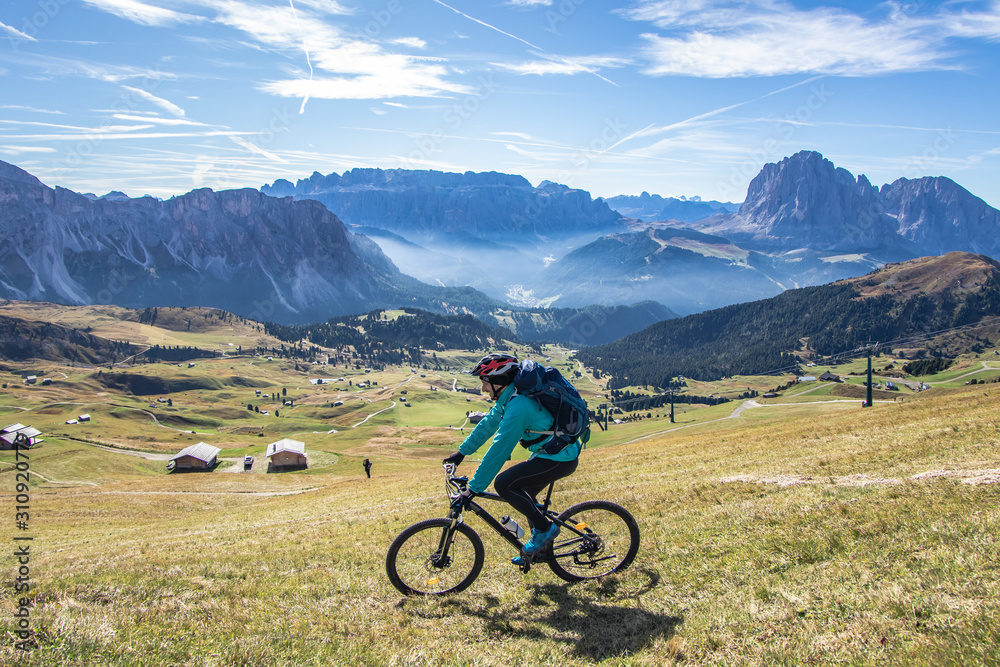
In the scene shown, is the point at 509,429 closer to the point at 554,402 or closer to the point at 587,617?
the point at 554,402

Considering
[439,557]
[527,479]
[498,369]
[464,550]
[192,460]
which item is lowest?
[192,460]

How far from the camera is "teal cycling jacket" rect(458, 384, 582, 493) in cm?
1012

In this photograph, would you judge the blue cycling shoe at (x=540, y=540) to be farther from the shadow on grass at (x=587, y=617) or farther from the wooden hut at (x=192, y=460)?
the wooden hut at (x=192, y=460)

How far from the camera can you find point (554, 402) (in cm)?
1027

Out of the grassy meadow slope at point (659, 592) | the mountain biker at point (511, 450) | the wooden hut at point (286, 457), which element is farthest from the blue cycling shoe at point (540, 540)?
the wooden hut at point (286, 457)

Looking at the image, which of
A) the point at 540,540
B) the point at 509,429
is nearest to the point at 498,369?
the point at 509,429

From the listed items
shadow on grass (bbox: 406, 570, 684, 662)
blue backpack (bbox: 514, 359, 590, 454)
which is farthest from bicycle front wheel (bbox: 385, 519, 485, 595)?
blue backpack (bbox: 514, 359, 590, 454)

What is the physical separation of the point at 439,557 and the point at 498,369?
13.5ft

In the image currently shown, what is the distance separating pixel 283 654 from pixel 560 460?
5598 mm

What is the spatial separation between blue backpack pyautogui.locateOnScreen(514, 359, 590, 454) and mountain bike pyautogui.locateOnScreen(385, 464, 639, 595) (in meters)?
1.33

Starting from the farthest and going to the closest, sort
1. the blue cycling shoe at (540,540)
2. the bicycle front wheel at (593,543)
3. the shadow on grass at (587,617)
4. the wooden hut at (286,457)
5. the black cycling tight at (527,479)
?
1. the wooden hut at (286,457)
2. the bicycle front wheel at (593,543)
3. the blue cycling shoe at (540,540)
4. the black cycling tight at (527,479)
5. the shadow on grass at (587,617)

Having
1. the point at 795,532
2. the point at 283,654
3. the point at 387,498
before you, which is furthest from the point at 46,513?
the point at 795,532

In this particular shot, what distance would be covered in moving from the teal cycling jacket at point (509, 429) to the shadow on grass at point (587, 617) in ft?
7.56

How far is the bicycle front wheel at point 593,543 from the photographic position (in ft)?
36.8
